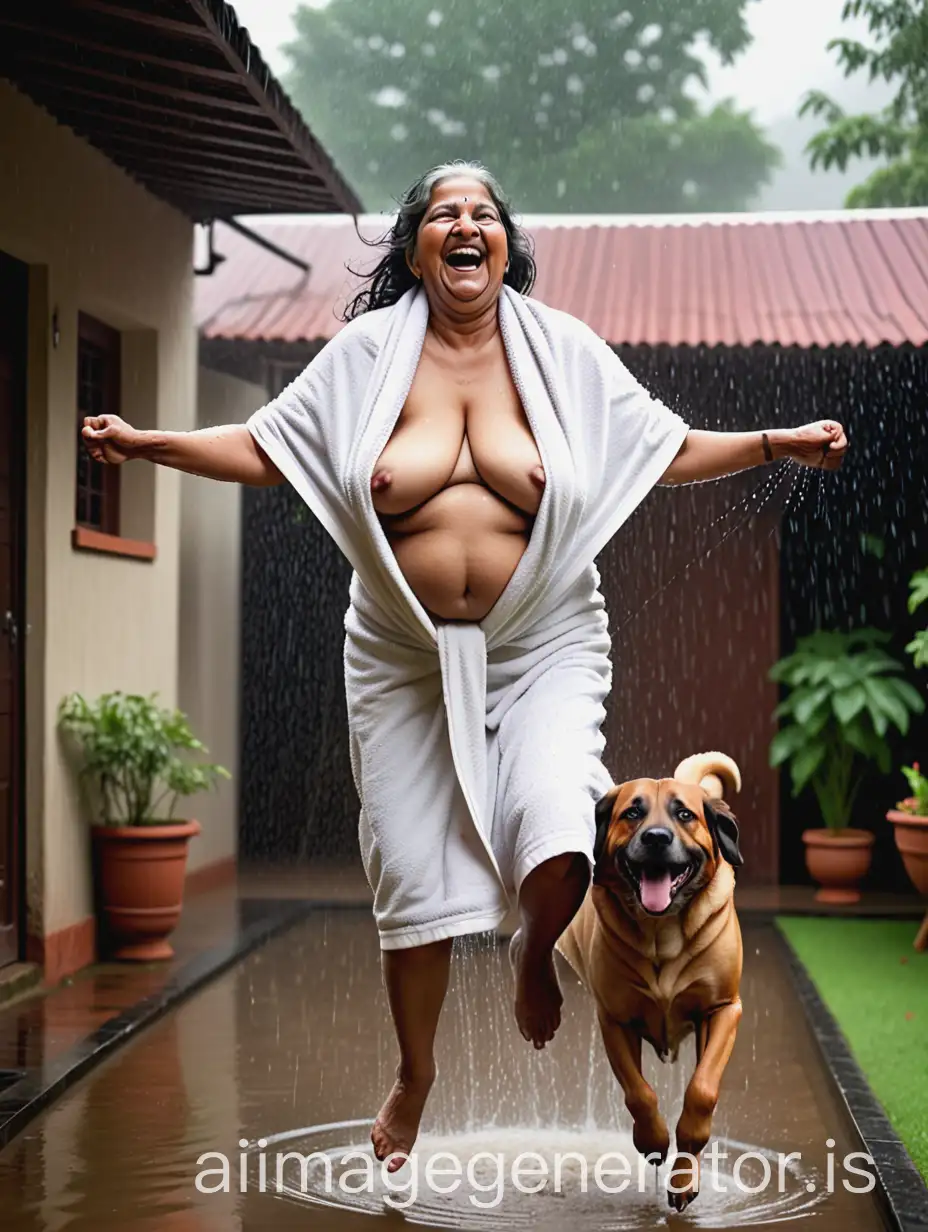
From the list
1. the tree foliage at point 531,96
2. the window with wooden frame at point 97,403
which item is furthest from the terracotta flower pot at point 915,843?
the tree foliage at point 531,96

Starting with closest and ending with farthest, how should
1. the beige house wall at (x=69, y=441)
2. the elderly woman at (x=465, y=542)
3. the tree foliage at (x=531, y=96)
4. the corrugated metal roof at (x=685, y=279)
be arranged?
the elderly woman at (x=465, y=542) → the beige house wall at (x=69, y=441) → the corrugated metal roof at (x=685, y=279) → the tree foliage at (x=531, y=96)

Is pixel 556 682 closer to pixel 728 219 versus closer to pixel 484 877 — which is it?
pixel 484 877

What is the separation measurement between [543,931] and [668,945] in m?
0.32

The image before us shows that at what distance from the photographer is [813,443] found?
411cm

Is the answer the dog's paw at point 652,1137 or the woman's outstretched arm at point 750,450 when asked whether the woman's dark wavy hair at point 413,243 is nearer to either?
the woman's outstretched arm at point 750,450

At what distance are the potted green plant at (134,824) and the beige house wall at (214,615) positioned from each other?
98.8 inches

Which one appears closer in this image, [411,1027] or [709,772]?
[411,1027]

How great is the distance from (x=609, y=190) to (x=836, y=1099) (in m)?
24.9

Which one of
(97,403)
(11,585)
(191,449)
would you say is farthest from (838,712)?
(191,449)

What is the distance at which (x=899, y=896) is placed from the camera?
11016mm

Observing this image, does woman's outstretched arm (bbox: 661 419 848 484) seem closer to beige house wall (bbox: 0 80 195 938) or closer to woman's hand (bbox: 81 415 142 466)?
woman's hand (bbox: 81 415 142 466)

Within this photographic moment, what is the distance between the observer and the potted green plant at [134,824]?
26.9 feet

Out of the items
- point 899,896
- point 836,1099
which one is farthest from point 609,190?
point 836,1099

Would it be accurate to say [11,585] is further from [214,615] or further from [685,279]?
[685,279]
